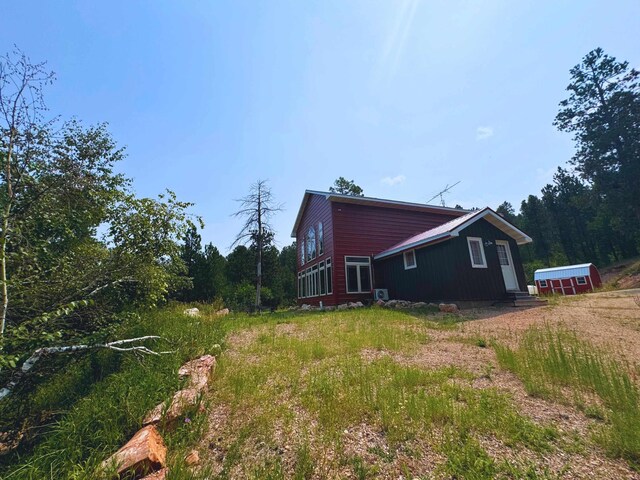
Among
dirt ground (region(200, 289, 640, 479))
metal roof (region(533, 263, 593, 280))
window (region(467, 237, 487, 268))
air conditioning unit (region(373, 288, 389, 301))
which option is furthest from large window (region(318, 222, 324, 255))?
metal roof (region(533, 263, 593, 280))

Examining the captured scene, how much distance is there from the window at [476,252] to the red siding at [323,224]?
638 cm

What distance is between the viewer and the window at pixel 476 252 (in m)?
11.1

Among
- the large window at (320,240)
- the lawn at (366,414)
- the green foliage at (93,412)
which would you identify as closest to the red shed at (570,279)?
the large window at (320,240)

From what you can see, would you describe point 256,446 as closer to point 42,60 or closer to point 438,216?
point 42,60

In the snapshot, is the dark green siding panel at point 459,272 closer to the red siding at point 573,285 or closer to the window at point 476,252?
the window at point 476,252

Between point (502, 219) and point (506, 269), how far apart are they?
229 centimetres

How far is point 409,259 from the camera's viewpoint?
12.8 metres

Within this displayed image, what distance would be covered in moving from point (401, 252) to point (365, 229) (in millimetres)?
2743

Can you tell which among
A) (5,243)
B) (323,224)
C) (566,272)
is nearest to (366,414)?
(5,243)

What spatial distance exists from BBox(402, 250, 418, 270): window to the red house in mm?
48

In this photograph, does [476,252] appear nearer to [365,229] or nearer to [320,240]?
[365,229]

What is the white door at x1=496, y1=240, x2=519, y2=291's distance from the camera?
38.7 feet

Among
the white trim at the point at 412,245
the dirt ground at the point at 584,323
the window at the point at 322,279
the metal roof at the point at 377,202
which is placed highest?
the metal roof at the point at 377,202

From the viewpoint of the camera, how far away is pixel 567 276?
80.1 ft
